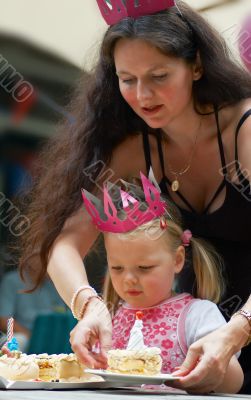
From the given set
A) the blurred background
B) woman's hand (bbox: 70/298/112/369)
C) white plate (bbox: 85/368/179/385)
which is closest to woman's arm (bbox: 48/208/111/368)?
woman's hand (bbox: 70/298/112/369)

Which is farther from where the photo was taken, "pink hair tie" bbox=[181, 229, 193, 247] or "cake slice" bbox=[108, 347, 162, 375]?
"pink hair tie" bbox=[181, 229, 193, 247]

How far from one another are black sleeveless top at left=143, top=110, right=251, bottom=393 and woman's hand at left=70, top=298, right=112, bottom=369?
0.43m

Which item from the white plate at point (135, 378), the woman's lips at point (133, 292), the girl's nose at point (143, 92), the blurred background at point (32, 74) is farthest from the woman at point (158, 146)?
the blurred background at point (32, 74)

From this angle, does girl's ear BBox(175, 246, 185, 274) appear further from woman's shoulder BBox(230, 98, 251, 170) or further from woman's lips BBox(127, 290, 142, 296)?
woman's shoulder BBox(230, 98, 251, 170)

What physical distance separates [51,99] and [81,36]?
33 cm

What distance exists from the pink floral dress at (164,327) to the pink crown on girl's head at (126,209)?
8.6 inches

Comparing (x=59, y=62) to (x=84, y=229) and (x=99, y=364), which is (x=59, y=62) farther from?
(x=99, y=364)

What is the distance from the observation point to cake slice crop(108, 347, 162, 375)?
6.30 feet

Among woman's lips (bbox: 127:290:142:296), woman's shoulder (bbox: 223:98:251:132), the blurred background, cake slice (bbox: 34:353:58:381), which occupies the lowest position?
cake slice (bbox: 34:353:58:381)

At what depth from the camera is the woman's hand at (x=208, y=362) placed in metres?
1.83

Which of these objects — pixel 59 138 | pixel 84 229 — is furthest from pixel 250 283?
pixel 59 138

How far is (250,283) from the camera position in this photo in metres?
2.39

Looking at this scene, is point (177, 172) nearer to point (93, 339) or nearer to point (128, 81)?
point (128, 81)

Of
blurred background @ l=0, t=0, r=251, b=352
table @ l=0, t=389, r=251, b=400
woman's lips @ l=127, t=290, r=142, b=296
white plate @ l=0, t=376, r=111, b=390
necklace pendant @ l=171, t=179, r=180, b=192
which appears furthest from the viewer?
blurred background @ l=0, t=0, r=251, b=352
